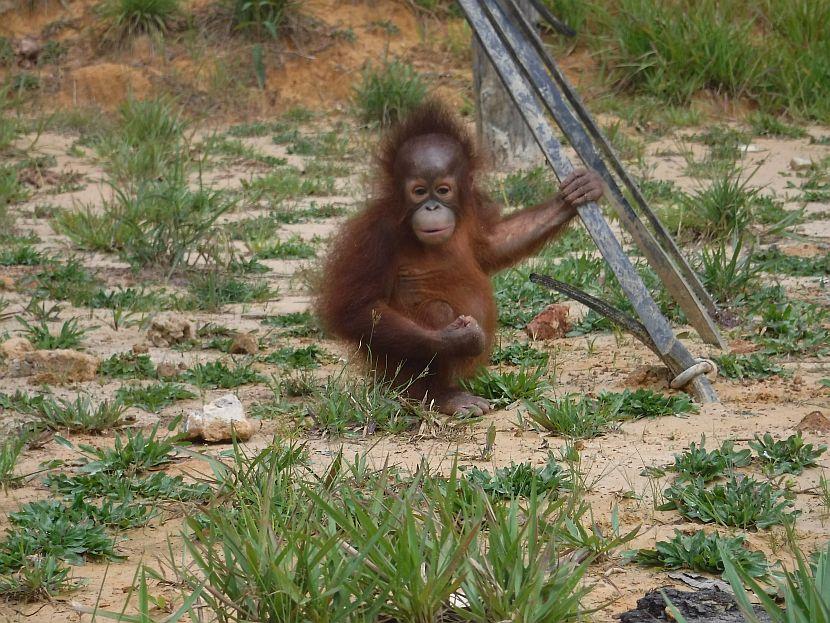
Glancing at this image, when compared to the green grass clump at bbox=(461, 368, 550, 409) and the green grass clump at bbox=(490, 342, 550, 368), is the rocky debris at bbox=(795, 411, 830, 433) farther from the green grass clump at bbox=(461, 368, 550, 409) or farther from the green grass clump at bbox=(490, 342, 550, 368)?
the green grass clump at bbox=(490, 342, 550, 368)

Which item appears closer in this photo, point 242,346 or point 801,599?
point 801,599

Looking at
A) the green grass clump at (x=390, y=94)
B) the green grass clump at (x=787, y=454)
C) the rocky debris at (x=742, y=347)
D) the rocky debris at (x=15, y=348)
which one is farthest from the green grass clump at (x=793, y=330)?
the green grass clump at (x=390, y=94)

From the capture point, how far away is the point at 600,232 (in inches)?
172

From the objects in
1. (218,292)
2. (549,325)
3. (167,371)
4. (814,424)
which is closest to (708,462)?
(814,424)

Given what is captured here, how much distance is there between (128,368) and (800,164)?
5547mm

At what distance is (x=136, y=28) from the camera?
11602 mm

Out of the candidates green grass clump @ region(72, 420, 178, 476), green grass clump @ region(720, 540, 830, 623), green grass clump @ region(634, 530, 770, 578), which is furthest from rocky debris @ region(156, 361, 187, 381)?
green grass clump @ region(720, 540, 830, 623)

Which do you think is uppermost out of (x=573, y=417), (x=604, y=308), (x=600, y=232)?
(x=600, y=232)

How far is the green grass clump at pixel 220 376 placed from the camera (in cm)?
461

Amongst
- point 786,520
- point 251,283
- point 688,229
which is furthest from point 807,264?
point 786,520

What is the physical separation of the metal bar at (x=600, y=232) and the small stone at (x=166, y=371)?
1773 mm

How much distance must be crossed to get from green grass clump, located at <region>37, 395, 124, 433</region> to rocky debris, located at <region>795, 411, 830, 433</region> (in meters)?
2.36

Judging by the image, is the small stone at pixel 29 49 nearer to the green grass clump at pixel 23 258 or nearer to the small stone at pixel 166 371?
the green grass clump at pixel 23 258

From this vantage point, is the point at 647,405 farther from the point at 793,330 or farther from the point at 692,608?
the point at 692,608
